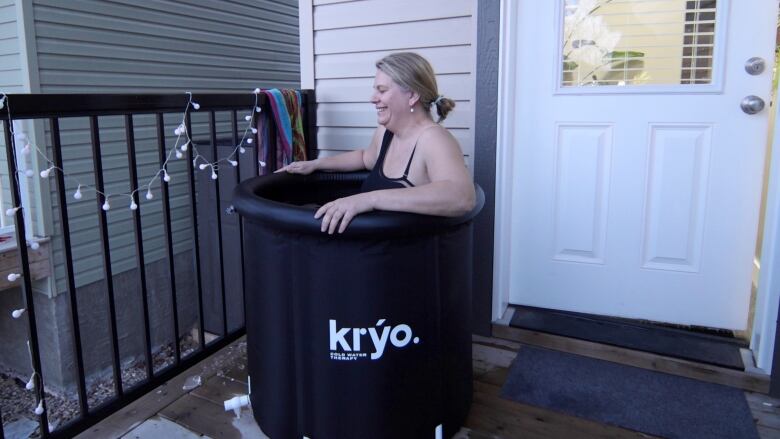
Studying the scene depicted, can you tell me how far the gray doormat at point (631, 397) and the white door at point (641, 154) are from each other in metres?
0.37

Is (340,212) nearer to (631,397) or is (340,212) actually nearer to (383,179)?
(383,179)

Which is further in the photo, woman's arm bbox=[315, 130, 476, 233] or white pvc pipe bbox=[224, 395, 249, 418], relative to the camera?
white pvc pipe bbox=[224, 395, 249, 418]

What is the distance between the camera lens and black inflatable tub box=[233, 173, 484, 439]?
1.50m

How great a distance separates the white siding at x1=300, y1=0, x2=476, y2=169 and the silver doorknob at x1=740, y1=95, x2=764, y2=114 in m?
1.02

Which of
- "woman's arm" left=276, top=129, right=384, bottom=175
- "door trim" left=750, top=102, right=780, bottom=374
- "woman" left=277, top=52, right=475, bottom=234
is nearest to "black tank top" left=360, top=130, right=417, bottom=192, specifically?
"woman" left=277, top=52, right=475, bottom=234

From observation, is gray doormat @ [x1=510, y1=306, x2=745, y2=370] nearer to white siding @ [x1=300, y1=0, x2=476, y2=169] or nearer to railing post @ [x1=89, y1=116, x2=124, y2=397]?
white siding @ [x1=300, y1=0, x2=476, y2=169]

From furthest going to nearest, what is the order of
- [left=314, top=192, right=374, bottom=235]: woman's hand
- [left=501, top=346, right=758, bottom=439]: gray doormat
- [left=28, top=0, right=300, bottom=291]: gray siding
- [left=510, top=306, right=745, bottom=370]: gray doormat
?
[left=28, top=0, right=300, bottom=291]: gray siding
[left=510, top=306, right=745, bottom=370]: gray doormat
[left=501, top=346, right=758, bottom=439]: gray doormat
[left=314, top=192, right=374, bottom=235]: woman's hand

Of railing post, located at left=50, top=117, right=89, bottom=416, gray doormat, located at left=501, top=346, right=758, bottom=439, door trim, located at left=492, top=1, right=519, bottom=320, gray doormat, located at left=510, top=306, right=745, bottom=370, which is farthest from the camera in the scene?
door trim, located at left=492, top=1, right=519, bottom=320

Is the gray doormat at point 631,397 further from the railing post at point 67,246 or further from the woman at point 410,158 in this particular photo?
the railing post at point 67,246

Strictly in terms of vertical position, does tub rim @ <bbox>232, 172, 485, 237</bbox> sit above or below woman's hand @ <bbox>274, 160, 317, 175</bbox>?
below

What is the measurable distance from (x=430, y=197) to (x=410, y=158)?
310mm

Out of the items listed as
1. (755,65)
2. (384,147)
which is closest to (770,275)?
(755,65)

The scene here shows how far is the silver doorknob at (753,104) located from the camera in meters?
2.18

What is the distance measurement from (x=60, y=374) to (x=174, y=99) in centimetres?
343
